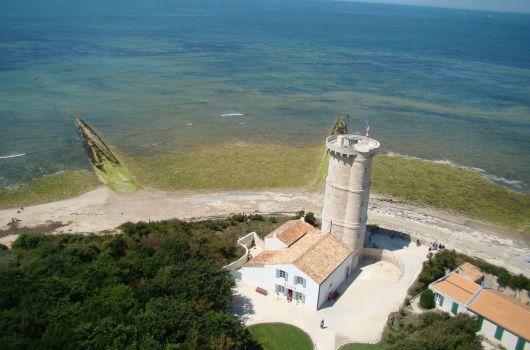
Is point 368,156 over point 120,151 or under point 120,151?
over

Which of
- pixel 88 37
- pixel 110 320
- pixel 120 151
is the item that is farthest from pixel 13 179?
pixel 88 37

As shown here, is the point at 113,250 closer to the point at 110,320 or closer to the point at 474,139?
the point at 110,320

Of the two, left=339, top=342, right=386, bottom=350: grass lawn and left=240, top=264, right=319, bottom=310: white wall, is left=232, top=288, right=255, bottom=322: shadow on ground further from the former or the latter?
left=339, top=342, right=386, bottom=350: grass lawn

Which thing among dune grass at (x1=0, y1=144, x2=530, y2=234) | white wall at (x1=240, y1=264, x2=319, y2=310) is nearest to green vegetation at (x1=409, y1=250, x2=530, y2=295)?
white wall at (x1=240, y1=264, x2=319, y2=310)

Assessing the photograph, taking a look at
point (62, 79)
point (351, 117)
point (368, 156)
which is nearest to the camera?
point (368, 156)

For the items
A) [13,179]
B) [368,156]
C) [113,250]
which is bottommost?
[13,179]

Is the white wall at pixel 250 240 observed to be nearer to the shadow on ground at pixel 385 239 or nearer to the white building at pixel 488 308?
the shadow on ground at pixel 385 239
